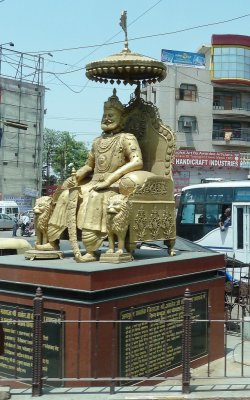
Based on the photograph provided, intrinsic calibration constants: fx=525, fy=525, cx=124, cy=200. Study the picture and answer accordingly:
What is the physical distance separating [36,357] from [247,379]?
233 centimetres

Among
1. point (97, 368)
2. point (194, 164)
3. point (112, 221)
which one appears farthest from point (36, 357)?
point (194, 164)

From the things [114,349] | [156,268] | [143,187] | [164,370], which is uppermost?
[143,187]

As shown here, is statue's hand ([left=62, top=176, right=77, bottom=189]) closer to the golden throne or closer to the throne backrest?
the golden throne

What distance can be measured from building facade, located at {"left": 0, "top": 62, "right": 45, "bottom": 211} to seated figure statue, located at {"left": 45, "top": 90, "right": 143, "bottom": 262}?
29.7 metres

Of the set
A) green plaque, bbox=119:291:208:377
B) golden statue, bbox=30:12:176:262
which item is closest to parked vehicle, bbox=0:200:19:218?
golden statue, bbox=30:12:176:262

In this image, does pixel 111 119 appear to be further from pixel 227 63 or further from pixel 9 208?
pixel 227 63

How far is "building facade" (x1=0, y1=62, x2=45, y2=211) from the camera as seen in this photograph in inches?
1427

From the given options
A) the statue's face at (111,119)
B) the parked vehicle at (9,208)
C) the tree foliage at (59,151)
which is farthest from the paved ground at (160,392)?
the tree foliage at (59,151)

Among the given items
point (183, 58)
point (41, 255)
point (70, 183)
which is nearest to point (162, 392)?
point (41, 255)

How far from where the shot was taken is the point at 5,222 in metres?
35.5

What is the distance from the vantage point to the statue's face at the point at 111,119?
7.16 meters

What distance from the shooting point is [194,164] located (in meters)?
34.0

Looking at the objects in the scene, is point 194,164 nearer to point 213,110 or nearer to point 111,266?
point 213,110

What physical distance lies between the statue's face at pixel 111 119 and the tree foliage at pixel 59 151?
162 feet
